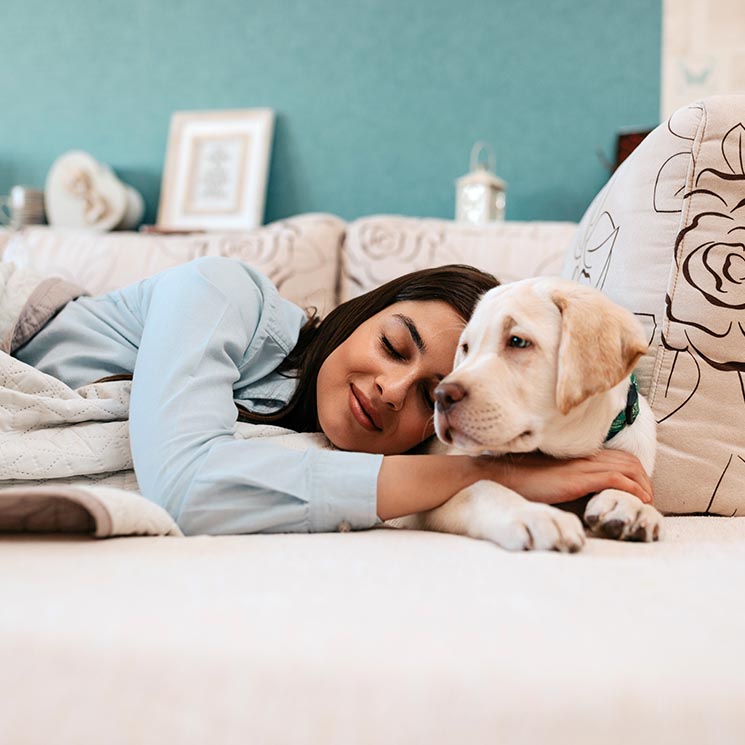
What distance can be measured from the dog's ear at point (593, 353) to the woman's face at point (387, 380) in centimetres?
28

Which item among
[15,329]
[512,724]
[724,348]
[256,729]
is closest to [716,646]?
[512,724]

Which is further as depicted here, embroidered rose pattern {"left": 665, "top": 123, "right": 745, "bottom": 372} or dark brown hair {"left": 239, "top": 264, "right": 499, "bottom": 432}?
dark brown hair {"left": 239, "top": 264, "right": 499, "bottom": 432}

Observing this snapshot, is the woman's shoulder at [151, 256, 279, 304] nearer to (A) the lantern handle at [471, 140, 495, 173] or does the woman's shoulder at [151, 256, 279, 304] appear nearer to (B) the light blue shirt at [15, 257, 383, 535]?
(B) the light blue shirt at [15, 257, 383, 535]

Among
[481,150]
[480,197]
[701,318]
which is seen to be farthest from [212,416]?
[481,150]

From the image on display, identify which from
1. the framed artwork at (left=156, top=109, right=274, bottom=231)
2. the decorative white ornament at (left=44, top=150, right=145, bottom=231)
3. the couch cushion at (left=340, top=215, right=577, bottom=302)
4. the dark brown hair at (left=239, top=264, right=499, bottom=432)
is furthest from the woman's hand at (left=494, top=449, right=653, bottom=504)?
the decorative white ornament at (left=44, top=150, right=145, bottom=231)

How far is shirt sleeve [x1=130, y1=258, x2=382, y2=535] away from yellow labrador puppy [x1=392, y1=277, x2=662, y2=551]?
130mm

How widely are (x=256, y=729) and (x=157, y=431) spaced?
0.51 meters

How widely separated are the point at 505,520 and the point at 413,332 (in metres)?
0.41

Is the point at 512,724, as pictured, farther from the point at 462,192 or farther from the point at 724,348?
the point at 462,192

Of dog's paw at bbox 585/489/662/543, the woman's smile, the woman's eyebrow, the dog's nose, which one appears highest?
the woman's eyebrow

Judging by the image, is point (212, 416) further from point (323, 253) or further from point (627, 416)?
point (323, 253)

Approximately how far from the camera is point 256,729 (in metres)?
0.51

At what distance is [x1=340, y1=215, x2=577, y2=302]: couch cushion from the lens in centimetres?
192

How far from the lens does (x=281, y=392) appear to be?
1.28 meters
